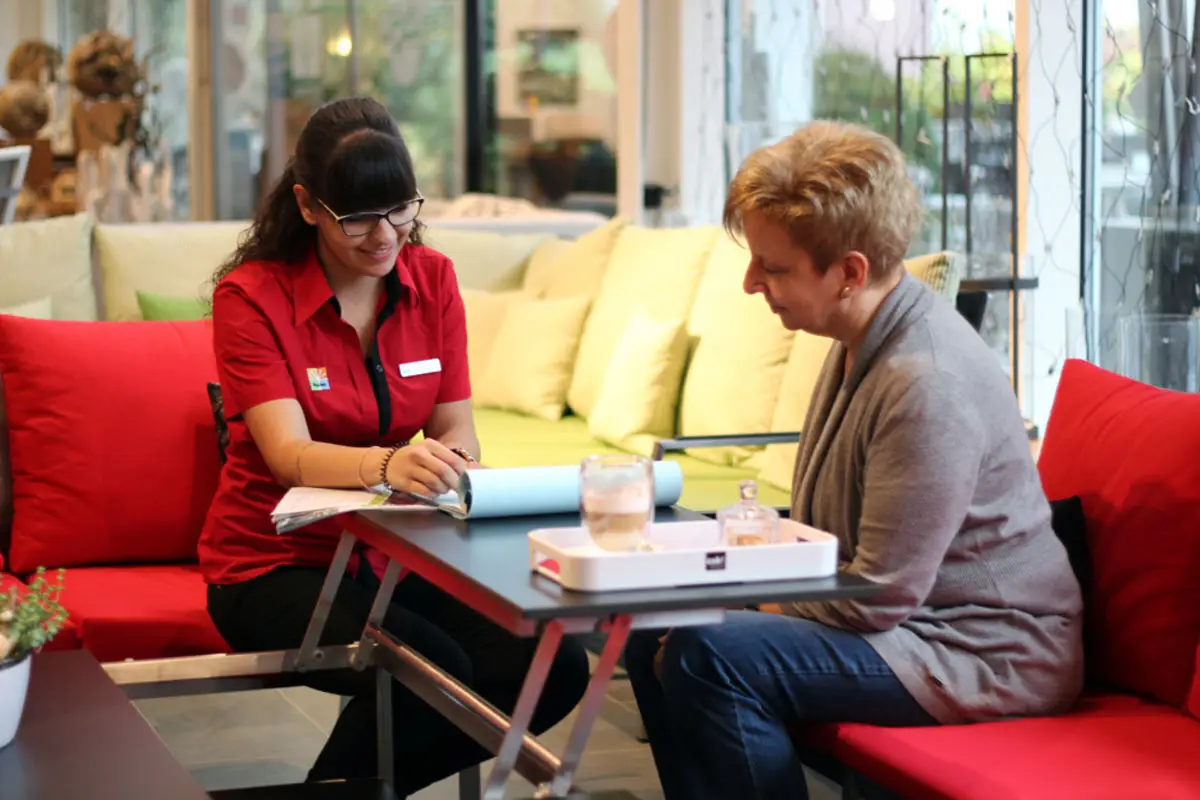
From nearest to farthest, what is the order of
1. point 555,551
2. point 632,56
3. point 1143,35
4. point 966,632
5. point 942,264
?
point 555,551 < point 966,632 < point 942,264 < point 1143,35 < point 632,56

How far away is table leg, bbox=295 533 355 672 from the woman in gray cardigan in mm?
477

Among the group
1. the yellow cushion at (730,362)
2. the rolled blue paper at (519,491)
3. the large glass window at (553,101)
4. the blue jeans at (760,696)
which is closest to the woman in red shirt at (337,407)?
the rolled blue paper at (519,491)

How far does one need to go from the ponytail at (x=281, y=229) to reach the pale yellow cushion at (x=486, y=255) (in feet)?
6.97

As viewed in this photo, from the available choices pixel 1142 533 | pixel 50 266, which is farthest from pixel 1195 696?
pixel 50 266

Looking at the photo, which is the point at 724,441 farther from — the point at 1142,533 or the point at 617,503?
the point at 617,503

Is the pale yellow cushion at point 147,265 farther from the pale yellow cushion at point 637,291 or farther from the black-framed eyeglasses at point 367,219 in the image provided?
the black-framed eyeglasses at point 367,219

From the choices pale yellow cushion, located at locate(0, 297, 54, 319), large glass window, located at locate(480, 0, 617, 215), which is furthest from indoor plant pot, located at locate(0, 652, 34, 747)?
large glass window, located at locate(480, 0, 617, 215)

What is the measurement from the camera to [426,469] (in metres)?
2.04

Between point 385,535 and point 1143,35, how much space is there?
2.18 m

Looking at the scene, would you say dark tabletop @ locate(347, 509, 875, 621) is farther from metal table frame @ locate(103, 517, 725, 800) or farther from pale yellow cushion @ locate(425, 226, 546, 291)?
pale yellow cushion @ locate(425, 226, 546, 291)

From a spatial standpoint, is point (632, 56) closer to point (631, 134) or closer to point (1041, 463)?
point (631, 134)

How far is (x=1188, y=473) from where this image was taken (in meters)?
2.12

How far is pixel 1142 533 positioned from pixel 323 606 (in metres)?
1.13

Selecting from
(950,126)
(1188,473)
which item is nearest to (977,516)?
(1188,473)
